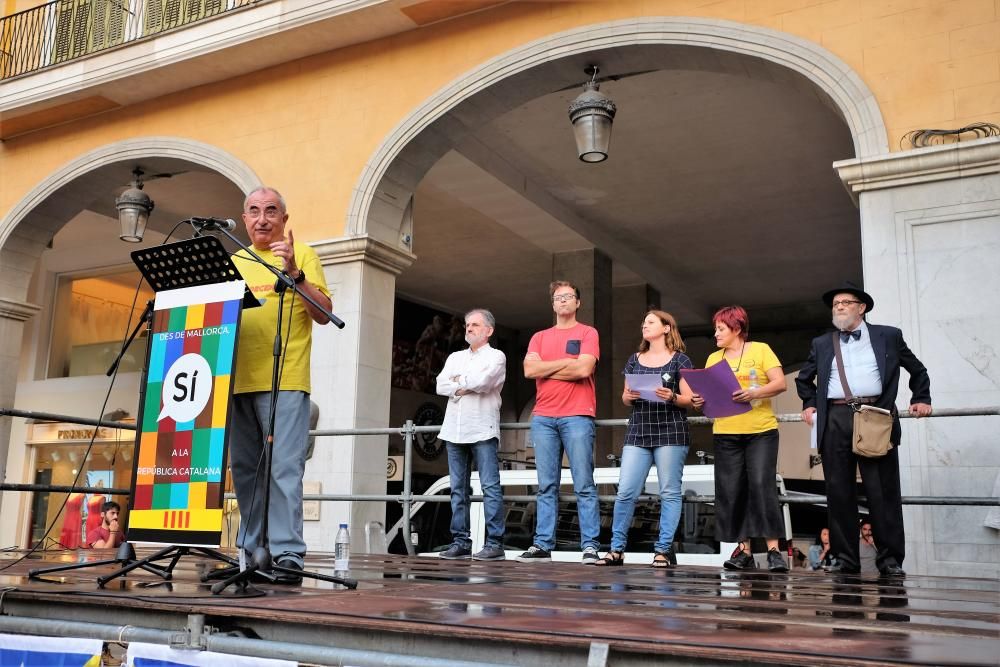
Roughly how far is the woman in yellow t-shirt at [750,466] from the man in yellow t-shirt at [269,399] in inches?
115

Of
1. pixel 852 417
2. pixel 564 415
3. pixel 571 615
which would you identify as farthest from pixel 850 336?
pixel 571 615

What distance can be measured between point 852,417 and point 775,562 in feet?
3.55

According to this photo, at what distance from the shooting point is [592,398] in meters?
6.60

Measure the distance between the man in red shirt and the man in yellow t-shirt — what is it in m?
2.59

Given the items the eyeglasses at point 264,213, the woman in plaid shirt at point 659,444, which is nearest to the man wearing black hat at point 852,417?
the woman in plaid shirt at point 659,444

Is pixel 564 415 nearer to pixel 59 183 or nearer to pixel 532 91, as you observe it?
pixel 532 91

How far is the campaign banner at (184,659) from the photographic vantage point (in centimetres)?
259

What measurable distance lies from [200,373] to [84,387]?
13863 mm

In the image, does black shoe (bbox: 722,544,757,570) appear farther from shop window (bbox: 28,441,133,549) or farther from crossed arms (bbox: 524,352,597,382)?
shop window (bbox: 28,441,133,549)

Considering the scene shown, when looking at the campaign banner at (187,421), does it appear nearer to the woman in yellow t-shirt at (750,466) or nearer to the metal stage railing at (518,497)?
the metal stage railing at (518,497)

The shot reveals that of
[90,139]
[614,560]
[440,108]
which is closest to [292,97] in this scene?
[440,108]

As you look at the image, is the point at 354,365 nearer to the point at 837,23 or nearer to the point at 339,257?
the point at 339,257

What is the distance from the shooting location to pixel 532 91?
9031mm

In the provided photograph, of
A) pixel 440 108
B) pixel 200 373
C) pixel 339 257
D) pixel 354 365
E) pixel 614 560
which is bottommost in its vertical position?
pixel 614 560
